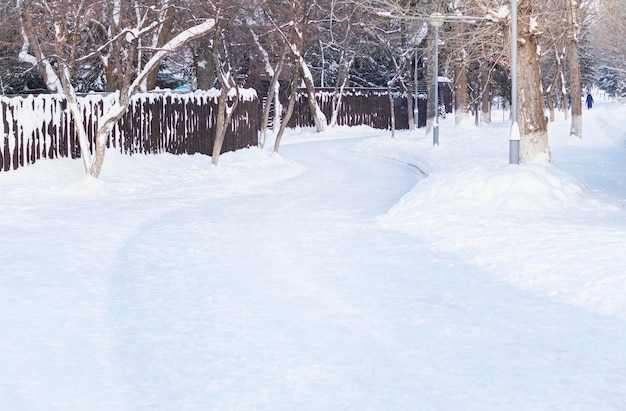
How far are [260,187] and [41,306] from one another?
1239cm

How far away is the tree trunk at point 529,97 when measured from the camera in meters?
18.5

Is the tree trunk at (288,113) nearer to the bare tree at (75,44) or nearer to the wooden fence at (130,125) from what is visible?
the wooden fence at (130,125)

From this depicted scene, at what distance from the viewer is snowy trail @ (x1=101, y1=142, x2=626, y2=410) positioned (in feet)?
19.0

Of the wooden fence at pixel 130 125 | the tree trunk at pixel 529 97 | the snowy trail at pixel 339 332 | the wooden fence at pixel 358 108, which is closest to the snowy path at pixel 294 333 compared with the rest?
the snowy trail at pixel 339 332

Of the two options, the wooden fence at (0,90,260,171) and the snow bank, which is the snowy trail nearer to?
the snow bank

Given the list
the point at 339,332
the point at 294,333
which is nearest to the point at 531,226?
the point at 339,332

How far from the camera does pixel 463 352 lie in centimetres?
676

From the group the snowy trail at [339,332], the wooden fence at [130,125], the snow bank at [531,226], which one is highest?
the wooden fence at [130,125]

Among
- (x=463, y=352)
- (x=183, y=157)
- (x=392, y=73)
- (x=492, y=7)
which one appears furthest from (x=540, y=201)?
(x=392, y=73)

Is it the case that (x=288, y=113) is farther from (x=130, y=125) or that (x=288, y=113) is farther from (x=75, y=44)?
(x=75, y=44)

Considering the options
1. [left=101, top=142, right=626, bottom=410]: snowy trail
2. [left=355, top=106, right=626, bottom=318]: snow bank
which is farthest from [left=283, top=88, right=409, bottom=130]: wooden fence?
[left=101, top=142, right=626, bottom=410]: snowy trail

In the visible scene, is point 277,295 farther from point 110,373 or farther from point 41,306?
point 110,373

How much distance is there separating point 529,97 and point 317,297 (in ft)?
36.3

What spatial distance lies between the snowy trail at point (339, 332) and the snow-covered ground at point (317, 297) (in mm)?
23
